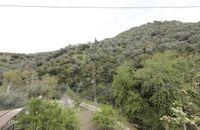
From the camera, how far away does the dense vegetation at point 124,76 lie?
19.4 meters

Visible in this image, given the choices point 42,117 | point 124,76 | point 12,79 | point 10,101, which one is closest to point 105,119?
point 124,76

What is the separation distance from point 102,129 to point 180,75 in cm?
588

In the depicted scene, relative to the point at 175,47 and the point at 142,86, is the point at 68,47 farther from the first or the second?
the point at 142,86

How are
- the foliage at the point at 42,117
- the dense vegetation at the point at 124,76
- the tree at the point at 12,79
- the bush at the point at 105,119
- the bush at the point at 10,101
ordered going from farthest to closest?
1. the tree at the point at 12,79
2. the bush at the point at 10,101
3. the dense vegetation at the point at 124,76
4. the bush at the point at 105,119
5. the foliage at the point at 42,117

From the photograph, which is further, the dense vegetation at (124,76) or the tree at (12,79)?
the tree at (12,79)

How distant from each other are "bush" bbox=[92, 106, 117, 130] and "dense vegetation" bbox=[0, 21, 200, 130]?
73.7 inches

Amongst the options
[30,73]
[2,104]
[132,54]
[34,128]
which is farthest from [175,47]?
[34,128]

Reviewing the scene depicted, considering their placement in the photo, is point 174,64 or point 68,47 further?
point 68,47

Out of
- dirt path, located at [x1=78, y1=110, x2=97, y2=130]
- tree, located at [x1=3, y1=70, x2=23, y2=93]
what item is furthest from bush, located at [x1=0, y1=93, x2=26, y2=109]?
tree, located at [x1=3, y1=70, x2=23, y2=93]

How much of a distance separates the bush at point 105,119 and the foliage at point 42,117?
315cm

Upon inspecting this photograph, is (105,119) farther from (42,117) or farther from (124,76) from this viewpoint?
(42,117)

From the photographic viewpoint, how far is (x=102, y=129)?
1881 centimetres

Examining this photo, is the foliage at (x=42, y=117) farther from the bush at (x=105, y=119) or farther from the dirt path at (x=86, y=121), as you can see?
the dirt path at (x=86, y=121)

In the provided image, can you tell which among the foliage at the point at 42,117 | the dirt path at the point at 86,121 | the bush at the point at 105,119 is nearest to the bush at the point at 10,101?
the dirt path at the point at 86,121
